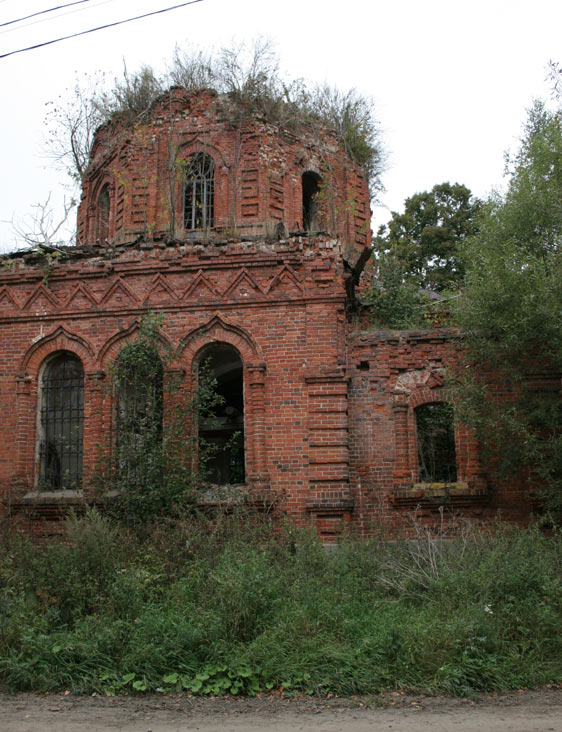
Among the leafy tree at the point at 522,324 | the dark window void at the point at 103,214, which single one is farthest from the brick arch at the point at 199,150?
the leafy tree at the point at 522,324

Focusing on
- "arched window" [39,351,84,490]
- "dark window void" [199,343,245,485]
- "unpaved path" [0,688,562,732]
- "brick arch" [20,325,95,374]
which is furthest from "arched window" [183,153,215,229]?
"unpaved path" [0,688,562,732]

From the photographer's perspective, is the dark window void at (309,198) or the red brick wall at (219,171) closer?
the red brick wall at (219,171)

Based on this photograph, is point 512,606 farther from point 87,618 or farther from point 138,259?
point 138,259

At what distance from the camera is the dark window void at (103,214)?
19469 millimetres

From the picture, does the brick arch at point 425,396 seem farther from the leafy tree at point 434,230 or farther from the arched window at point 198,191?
the leafy tree at point 434,230

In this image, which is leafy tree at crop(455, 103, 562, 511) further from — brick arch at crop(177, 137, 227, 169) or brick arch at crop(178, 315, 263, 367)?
brick arch at crop(177, 137, 227, 169)

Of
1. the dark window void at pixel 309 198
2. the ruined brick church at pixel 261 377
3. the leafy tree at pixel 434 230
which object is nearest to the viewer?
the ruined brick church at pixel 261 377

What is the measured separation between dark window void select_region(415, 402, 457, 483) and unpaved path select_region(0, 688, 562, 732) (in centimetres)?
639

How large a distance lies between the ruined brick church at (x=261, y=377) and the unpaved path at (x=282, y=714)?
4991 millimetres

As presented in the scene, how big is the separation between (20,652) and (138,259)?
25.1 ft

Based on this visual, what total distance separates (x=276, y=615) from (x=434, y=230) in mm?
27745

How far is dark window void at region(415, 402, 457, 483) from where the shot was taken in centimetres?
1299

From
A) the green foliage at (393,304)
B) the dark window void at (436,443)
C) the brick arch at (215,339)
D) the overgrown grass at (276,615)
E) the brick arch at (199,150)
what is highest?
the brick arch at (199,150)

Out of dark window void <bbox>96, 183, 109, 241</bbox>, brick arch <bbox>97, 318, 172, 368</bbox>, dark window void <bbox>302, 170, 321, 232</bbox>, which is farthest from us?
dark window void <bbox>96, 183, 109, 241</bbox>
